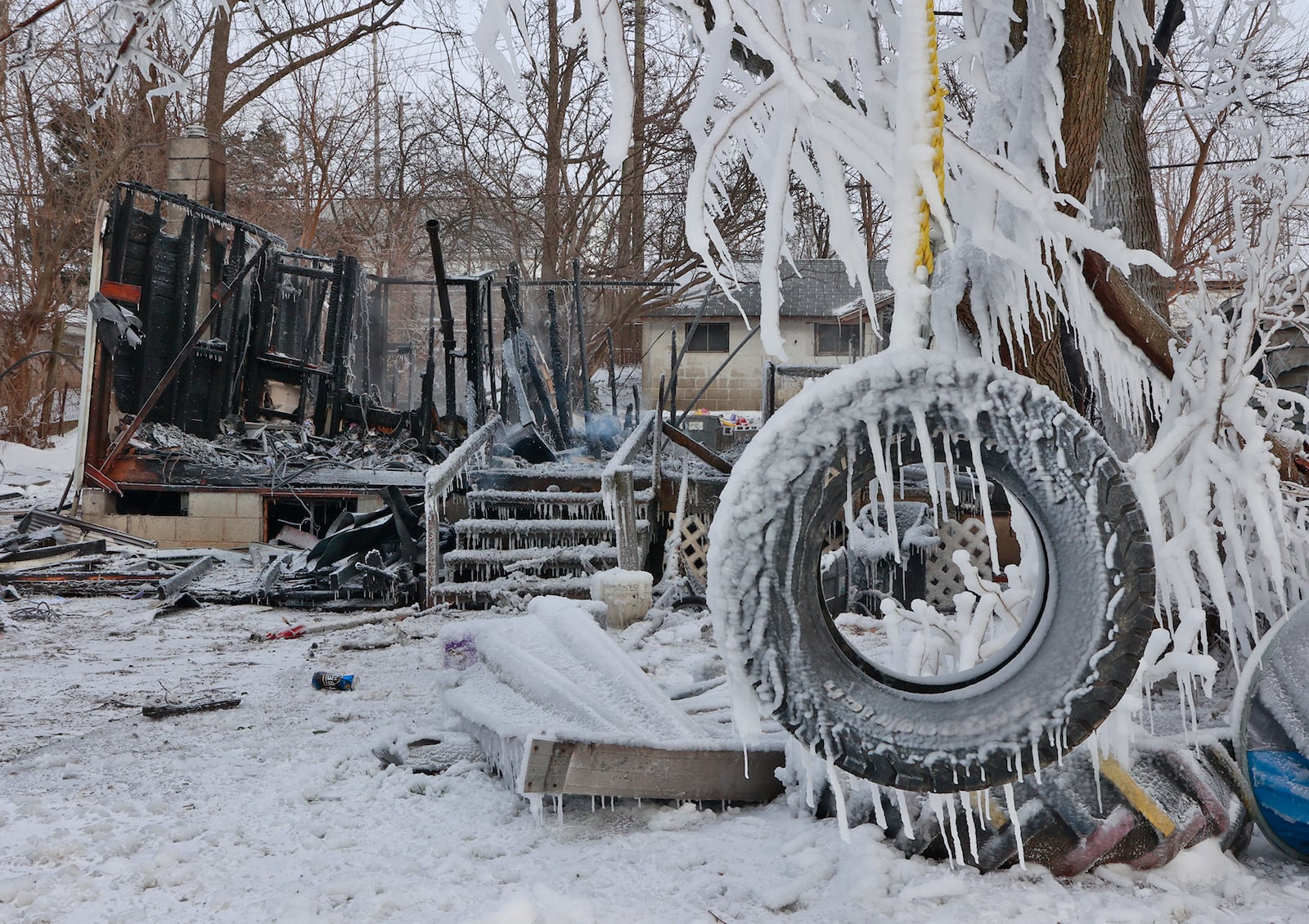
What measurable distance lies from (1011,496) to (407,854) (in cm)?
219

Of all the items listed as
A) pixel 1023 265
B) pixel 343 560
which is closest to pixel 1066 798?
pixel 1023 265

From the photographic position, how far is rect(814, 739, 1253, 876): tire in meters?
2.54

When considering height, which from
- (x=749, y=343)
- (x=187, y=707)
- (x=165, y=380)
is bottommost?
(x=187, y=707)

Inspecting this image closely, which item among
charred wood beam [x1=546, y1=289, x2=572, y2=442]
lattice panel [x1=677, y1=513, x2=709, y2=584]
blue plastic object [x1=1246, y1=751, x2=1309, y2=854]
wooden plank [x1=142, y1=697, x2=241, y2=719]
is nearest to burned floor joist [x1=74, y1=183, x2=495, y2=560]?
charred wood beam [x1=546, y1=289, x2=572, y2=442]

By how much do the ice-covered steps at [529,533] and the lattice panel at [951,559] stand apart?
2467 millimetres

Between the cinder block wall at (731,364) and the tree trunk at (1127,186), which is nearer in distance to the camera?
the tree trunk at (1127,186)

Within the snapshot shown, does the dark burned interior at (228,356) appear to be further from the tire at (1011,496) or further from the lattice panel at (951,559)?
the tire at (1011,496)

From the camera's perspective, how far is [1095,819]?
255 centimetres

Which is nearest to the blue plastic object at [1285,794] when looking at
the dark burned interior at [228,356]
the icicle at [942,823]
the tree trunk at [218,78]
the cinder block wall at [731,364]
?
the icicle at [942,823]

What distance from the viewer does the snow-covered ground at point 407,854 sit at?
2418 mm

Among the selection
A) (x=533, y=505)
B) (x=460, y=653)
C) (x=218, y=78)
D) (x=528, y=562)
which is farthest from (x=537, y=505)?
(x=218, y=78)

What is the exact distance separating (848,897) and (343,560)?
6.76 metres

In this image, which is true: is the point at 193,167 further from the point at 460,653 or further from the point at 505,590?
the point at 460,653

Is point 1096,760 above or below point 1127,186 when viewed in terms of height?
below
